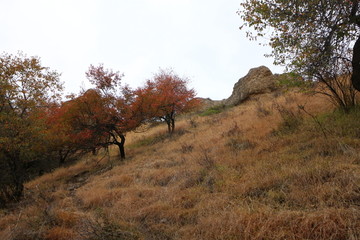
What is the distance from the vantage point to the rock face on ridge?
1975 cm

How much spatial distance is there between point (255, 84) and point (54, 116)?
17836 mm

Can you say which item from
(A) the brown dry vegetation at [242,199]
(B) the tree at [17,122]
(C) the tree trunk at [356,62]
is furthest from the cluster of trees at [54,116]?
(C) the tree trunk at [356,62]

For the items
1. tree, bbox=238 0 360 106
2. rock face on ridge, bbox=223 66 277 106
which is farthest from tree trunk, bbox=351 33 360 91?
rock face on ridge, bbox=223 66 277 106

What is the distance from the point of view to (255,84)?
66.2 ft

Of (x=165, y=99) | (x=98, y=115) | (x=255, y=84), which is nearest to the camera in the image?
(x=98, y=115)

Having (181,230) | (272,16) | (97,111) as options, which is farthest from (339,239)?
(97,111)

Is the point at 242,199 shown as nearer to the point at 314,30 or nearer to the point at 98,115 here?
the point at 314,30

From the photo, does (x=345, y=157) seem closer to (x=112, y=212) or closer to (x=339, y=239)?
(x=339, y=239)

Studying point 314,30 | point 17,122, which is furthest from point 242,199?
point 17,122

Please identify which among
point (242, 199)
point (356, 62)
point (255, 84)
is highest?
point (255, 84)

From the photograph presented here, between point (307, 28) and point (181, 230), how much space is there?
5795 mm

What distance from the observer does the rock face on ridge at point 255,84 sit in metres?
19.8

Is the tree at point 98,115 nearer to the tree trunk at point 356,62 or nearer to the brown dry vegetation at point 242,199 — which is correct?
the brown dry vegetation at point 242,199

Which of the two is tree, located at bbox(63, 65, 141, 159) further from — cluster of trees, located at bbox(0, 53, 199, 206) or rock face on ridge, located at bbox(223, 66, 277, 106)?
rock face on ridge, located at bbox(223, 66, 277, 106)
